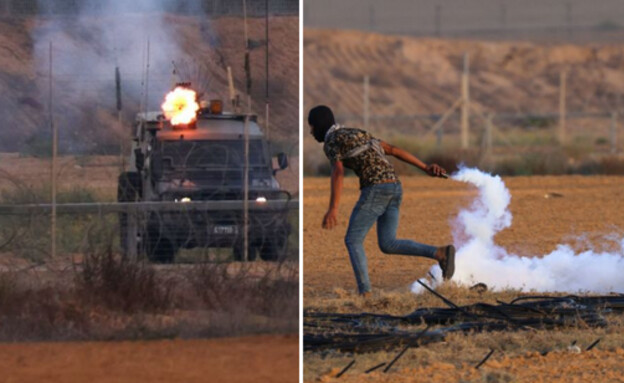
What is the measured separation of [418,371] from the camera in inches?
348

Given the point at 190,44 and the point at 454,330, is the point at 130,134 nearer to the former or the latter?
the point at 190,44

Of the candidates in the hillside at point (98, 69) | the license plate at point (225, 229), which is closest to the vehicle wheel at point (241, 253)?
the license plate at point (225, 229)

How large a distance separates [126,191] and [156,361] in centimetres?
211

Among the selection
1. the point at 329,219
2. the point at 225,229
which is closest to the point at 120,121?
the point at 225,229

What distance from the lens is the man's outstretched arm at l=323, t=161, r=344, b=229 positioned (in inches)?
419

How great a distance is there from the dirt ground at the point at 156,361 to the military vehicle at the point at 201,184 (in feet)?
2.89

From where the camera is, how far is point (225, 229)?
11141 millimetres

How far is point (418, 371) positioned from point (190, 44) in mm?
4007

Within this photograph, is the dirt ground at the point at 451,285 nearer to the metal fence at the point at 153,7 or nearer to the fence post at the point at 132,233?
the fence post at the point at 132,233

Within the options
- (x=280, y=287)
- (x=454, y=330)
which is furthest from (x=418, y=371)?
(x=280, y=287)

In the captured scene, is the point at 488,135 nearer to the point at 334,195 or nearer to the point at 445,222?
the point at 445,222

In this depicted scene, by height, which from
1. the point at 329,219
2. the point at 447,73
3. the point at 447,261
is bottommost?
the point at 447,261

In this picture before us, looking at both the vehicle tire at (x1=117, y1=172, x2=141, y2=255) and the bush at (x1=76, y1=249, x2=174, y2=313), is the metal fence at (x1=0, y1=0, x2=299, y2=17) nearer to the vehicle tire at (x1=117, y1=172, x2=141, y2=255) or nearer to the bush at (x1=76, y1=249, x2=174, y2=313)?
the vehicle tire at (x1=117, y1=172, x2=141, y2=255)

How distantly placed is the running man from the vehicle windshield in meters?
1.09
